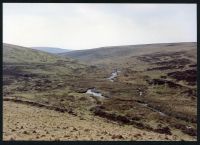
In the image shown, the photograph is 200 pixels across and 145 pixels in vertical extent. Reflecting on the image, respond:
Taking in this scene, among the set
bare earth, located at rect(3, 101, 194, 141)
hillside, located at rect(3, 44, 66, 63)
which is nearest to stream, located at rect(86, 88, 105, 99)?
bare earth, located at rect(3, 101, 194, 141)

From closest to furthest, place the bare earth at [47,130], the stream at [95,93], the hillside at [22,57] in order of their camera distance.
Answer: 1. the bare earth at [47,130]
2. the stream at [95,93]
3. the hillside at [22,57]

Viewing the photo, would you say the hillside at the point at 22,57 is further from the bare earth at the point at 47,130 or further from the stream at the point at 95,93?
the bare earth at the point at 47,130

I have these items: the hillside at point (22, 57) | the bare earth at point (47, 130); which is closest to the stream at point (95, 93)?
the bare earth at point (47, 130)

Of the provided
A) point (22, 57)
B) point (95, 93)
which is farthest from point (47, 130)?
point (22, 57)

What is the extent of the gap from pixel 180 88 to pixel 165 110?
20.3 metres

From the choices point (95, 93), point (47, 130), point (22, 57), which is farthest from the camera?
point (22, 57)

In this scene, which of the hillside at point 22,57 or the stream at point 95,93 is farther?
the hillside at point 22,57

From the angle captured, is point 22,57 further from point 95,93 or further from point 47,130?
point 47,130

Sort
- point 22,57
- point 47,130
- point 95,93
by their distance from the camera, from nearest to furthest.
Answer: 1. point 47,130
2. point 95,93
3. point 22,57

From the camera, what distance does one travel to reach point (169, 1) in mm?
A: 9992

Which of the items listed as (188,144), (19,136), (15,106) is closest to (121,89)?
(15,106)

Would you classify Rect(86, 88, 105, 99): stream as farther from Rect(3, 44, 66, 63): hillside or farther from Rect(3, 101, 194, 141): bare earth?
Rect(3, 44, 66, 63): hillside

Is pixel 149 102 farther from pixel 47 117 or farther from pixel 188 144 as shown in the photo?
pixel 188 144

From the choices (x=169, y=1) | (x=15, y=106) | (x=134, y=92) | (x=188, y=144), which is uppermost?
(x=169, y=1)
